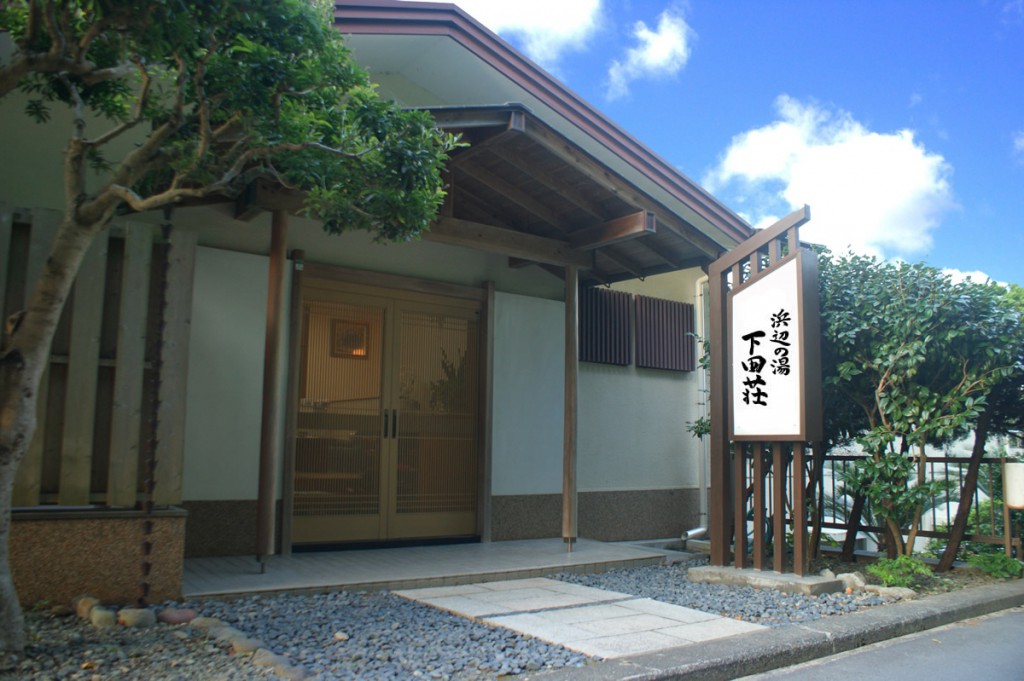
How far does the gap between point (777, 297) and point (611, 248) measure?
7.46 ft

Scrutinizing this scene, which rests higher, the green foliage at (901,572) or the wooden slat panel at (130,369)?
the wooden slat panel at (130,369)

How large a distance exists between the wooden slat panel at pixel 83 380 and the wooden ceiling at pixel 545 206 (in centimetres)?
271

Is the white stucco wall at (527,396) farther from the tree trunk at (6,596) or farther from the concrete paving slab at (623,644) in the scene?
the tree trunk at (6,596)

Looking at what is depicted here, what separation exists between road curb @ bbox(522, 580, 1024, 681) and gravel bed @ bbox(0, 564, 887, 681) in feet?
0.77

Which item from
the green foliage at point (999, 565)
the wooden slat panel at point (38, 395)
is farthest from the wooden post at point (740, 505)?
the wooden slat panel at point (38, 395)

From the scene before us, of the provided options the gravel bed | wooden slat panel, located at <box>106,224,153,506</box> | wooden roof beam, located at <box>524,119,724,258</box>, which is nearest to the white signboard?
wooden roof beam, located at <box>524,119,724,258</box>

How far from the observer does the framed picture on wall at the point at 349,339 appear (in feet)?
26.1

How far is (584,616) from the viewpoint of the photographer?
18.3 feet

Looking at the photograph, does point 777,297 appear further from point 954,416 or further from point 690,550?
point 690,550

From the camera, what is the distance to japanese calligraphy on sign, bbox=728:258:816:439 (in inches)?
262

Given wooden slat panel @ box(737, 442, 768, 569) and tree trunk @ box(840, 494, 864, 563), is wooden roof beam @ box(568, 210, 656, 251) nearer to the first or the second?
wooden slat panel @ box(737, 442, 768, 569)

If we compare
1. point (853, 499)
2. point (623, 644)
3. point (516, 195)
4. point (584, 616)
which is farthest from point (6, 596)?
point (853, 499)

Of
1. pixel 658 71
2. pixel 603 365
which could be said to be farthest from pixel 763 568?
pixel 658 71

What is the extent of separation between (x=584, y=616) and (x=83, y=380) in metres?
3.62
